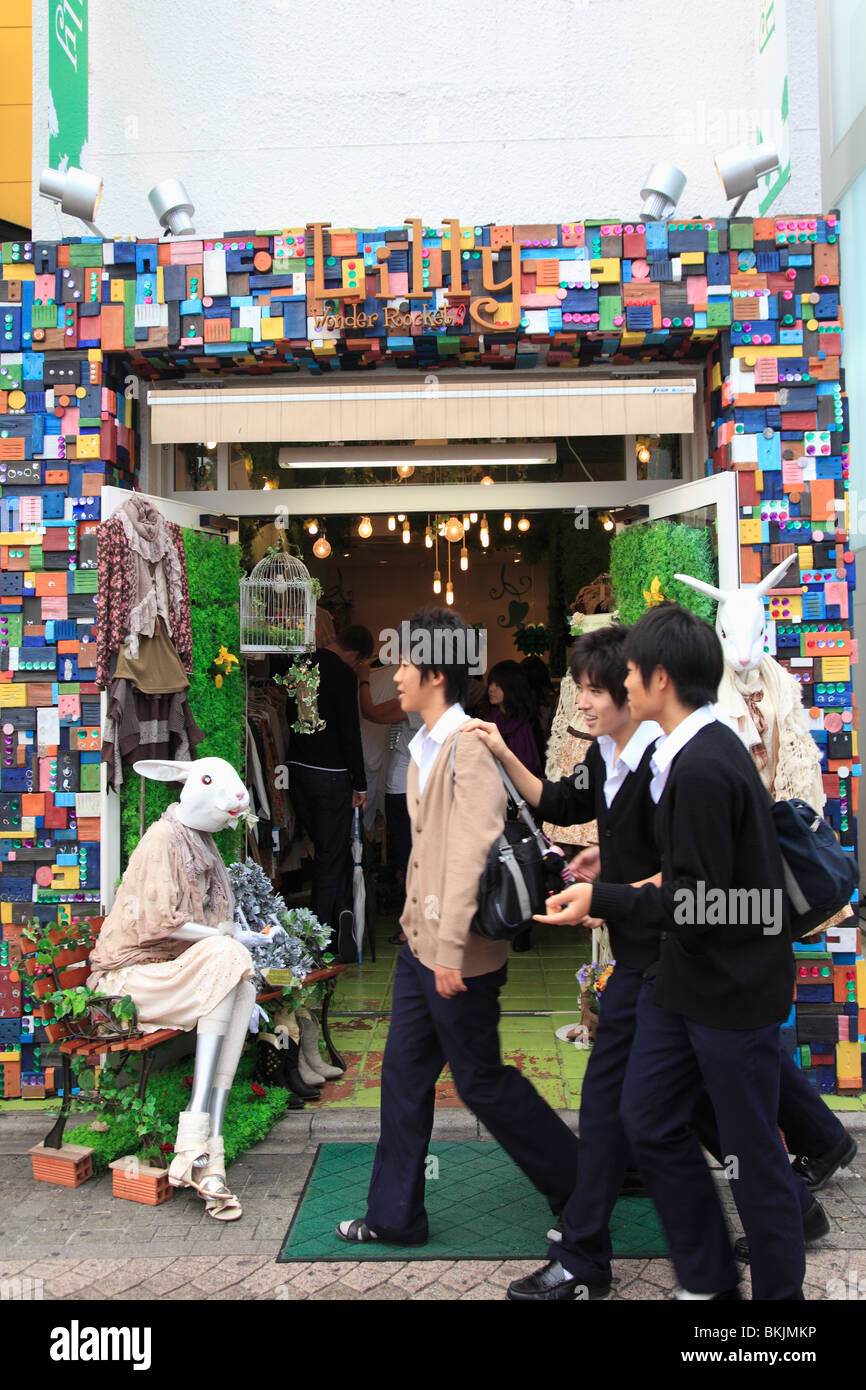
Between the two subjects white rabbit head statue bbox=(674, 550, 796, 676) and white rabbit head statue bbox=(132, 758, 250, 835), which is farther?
white rabbit head statue bbox=(674, 550, 796, 676)

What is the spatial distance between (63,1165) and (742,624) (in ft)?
10.8

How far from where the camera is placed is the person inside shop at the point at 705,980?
8.94 feet

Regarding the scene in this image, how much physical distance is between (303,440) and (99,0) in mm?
2623

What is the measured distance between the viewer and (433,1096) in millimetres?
3617

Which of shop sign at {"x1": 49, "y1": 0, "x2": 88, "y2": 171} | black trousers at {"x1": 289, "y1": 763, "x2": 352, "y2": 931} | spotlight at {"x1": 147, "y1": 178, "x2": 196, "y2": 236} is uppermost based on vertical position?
shop sign at {"x1": 49, "y1": 0, "x2": 88, "y2": 171}

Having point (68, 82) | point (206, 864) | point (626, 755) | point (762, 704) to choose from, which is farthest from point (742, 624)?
point (68, 82)

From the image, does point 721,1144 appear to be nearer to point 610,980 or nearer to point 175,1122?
point 610,980

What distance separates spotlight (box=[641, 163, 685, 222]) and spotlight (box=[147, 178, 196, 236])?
2058 mm

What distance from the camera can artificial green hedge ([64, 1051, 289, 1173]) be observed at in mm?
4352

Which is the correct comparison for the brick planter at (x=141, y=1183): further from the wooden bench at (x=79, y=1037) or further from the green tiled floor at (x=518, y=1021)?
the green tiled floor at (x=518, y=1021)

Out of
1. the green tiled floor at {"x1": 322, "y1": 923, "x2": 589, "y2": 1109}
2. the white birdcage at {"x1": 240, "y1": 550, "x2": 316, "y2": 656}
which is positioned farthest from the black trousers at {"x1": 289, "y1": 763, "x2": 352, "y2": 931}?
the white birdcage at {"x1": 240, "y1": 550, "x2": 316, "y2": 656}

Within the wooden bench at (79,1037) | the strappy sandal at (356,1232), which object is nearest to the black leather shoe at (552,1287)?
the strappy sandal at (356,1232)

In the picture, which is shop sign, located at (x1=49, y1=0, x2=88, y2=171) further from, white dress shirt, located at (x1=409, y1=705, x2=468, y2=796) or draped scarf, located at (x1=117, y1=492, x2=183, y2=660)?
white dress shirt, located at (x1=409, y1=705, x2=468, y2=796)

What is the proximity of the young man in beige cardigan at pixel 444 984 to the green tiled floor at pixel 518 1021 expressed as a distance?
1271 mm
